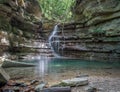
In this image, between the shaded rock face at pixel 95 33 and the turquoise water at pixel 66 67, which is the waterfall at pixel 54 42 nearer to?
the shaded rock face at pixel 95 33

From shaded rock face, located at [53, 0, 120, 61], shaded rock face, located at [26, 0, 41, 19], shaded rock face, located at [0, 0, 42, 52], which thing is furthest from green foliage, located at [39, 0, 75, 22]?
shaded rock face, located at [53, 0, 120, 61]

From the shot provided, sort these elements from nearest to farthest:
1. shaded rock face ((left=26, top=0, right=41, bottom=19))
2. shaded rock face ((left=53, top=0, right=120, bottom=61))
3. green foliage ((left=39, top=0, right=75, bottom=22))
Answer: shaded rock face ((left=53, top=0, right=120, bottom=61)), shaded rock face ((left=26, top=0, right=41, bottom=19)), green foliage ((left=39, top=0, right=75, bottom=22))

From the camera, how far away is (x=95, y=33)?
22.4 m

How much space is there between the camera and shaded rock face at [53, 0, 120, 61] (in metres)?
20.6

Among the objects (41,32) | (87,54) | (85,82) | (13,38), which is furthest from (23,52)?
(85,82)

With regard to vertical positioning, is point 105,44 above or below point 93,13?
below

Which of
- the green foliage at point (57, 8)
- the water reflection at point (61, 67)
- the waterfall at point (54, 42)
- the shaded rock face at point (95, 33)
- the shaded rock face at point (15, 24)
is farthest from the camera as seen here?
the green foliage at point (57, 8)

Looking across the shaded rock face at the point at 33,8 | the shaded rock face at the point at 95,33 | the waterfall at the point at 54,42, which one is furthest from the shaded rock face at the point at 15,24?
the shaded rock face at the point at 95,33

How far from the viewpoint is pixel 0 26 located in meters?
21.7

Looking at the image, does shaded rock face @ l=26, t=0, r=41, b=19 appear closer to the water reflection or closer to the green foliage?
the green foliage

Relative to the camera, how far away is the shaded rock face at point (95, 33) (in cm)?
2064

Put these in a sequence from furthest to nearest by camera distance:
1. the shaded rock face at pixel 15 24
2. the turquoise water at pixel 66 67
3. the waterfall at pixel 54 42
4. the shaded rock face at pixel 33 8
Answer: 1. the shaded rock face at pixel 33 8
2. the waterfall at pixel 54 42
3. the shaded rock face at pixel 15 24
4. the turquoise water at pixel 66 67

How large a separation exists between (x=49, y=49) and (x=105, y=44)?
7.06 m

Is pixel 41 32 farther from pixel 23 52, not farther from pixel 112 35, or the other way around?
pixel 112 35
